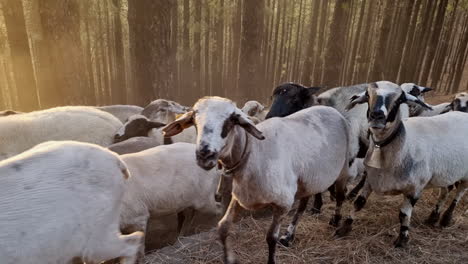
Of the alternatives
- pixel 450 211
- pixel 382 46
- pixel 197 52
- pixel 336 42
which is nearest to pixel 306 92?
pixel 450 211

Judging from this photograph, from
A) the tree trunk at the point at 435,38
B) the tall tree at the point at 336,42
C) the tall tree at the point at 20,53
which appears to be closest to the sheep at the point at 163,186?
the tall tree at the point at 20,53

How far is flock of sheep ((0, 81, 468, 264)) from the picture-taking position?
8.56 ft

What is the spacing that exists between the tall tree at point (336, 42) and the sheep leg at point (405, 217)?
27.1 feet

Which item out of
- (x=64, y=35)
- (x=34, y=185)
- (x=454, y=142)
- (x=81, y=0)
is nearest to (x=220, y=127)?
(x=34, y=185)

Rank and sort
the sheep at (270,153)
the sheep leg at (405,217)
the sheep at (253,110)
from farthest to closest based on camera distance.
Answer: the sheep at (253,110) → the sheep leg at (405,217) → the sheep at (270,153)

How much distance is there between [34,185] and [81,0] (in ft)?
32.6

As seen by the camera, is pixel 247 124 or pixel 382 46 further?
pixel 382 46

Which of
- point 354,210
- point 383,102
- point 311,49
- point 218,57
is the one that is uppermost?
point 383,102

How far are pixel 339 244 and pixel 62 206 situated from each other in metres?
3.29

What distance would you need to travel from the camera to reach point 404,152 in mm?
4141

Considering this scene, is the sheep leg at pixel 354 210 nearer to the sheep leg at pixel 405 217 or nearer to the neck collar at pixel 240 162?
the sheep leg at pixel 405 217

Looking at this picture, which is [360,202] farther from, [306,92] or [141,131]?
[141,131]

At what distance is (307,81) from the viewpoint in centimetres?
1385

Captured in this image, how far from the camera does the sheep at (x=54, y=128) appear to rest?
4793mm
